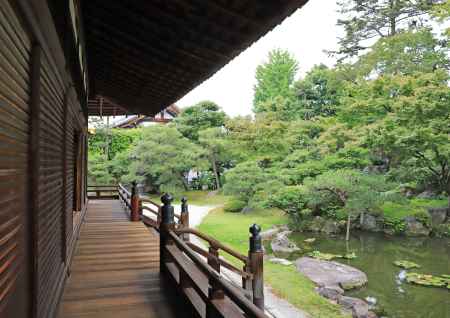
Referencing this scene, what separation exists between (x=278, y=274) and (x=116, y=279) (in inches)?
195

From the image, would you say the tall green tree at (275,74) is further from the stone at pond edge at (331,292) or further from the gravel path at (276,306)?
the gravel path at (276,306)

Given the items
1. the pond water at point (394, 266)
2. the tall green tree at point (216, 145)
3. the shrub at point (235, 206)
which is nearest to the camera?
the pond water at point (394, 266)

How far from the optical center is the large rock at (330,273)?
310 inches

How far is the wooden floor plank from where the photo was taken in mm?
3164

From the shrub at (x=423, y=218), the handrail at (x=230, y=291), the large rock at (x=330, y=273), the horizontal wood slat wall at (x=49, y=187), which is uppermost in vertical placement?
the horizontal wood slat wall at (x=49, y=187)

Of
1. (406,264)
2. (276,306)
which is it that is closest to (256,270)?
(276,306)

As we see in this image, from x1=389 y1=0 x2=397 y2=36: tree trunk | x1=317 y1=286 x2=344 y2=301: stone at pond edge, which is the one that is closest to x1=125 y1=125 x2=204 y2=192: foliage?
x1=317 y1=286 x2=344 y2=301: stone at pond edge

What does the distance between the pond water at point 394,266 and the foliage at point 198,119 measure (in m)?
10.8

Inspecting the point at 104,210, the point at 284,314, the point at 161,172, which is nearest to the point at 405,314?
the point at 284,314

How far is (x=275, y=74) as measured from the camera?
91.6ft

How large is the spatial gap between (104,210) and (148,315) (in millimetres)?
7568

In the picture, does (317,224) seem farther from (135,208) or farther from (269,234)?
(135,208)

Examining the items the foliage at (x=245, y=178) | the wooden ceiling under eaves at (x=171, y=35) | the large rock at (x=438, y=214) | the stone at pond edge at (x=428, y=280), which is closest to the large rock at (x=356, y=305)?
the stone at pond edge at (x=428, y=280)

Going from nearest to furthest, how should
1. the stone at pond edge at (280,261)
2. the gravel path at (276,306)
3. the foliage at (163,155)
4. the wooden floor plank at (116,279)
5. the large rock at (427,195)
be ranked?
the wooden floor plank at (116,279) < the gravel path at (276,306) < the stone at pond edge at (280,261) < the large rock at (427,195) < the foliage at (163,155)
